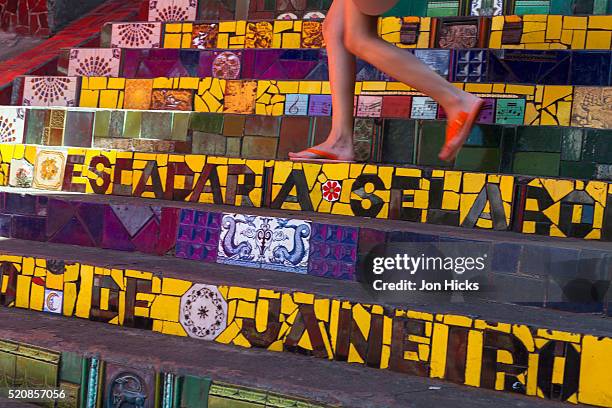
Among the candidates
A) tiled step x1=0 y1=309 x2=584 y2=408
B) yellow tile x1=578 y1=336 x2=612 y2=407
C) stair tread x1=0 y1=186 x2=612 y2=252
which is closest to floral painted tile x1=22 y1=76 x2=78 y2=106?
stair tread x1=0 y1=186 x2=612 y2=252

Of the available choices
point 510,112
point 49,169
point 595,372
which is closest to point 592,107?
point 510,112

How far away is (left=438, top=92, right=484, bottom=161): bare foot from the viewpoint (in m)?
2.84

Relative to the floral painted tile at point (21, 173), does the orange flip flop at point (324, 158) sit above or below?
above

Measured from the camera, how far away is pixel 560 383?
2.00m

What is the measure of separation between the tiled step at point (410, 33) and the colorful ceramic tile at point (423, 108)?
367 mm

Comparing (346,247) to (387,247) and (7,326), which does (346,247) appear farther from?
(7,326)

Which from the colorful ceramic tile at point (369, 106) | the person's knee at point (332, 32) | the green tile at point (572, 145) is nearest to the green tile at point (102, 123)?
the colorful ceramic tile at point (369, 106)

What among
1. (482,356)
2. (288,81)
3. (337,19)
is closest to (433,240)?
(482,356)

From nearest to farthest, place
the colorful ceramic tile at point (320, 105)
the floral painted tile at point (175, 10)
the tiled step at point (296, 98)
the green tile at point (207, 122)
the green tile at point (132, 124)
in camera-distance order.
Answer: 1. the tiled step at point (296, 98)
2. the colorful ceramic tile at point (320, 105)
3. the green tile at point (207, 122)
4. the green tile at point (132, 124)
5. the floral painted tile at point (175, 10)

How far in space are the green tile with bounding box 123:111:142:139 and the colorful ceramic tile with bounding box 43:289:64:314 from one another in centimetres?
125

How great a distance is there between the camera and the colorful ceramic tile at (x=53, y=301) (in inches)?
109

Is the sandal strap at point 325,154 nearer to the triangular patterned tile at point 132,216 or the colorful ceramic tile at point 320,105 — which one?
the colorful ceramic tile at point 320,105

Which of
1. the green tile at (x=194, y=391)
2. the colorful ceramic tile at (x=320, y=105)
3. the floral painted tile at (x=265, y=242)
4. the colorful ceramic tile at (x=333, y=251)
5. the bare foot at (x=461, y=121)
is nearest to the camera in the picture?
the green tile at (x=194, y=391)

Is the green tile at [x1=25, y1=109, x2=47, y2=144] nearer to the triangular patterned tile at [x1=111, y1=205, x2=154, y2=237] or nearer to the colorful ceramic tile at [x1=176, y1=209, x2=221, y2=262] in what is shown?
the triangular patterned tile at [x1=111, y1=205, x2=154, y2=237]
